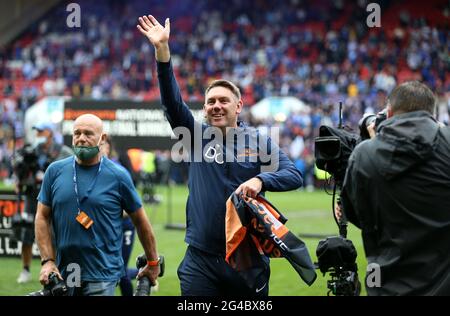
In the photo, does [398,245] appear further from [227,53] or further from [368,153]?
[227,53]

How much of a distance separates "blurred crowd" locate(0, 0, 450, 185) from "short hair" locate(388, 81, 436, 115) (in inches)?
955

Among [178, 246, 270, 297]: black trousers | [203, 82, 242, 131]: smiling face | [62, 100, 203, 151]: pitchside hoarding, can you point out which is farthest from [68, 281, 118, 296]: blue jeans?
[62, 100, 203, 151]: pitchside hoarding

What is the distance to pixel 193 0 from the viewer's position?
45938 millimetres

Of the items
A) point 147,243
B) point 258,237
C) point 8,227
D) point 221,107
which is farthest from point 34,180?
point 258,237

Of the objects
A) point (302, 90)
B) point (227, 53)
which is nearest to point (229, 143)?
point (302, 90)

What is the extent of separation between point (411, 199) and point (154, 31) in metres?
2.24

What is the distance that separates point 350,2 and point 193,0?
984 cm

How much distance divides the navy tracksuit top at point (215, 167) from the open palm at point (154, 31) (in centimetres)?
17

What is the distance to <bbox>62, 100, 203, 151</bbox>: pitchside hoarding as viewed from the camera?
52.5 ft

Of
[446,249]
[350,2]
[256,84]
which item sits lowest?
[446,249]

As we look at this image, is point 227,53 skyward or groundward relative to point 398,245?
skyward

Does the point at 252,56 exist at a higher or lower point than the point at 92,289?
higher

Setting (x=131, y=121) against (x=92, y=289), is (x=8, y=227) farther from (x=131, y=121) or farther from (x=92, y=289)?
(x=92, y=289)

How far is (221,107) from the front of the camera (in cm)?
562
